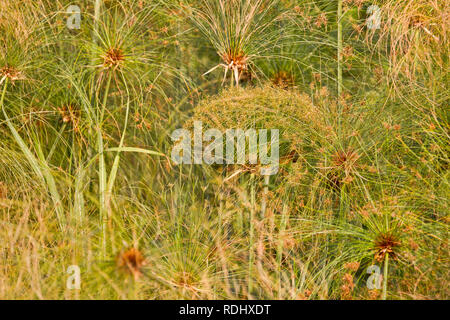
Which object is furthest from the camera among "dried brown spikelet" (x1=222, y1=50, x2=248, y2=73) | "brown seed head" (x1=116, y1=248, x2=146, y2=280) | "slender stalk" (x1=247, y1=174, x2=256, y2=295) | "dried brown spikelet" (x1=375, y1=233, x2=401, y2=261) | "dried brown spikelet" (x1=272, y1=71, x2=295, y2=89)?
"dried brown spikelet" (x1=272, y1=71, x2=295, y2=89)

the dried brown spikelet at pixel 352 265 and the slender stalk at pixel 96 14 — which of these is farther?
the slender stalk at pixel 96 14

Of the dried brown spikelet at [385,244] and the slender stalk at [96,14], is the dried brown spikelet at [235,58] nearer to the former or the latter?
the slender stalk at [96,14]

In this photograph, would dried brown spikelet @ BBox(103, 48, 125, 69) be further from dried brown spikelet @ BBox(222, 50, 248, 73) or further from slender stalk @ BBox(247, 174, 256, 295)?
slender stalk @ BBox(247, 174, 256, 295)

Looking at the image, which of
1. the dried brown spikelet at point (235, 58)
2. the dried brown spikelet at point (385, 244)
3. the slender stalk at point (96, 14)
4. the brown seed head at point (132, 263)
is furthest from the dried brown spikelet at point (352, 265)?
the slender stalk at point (96, 14)

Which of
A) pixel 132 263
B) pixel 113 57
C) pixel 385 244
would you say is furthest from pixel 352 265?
pixel 113 57

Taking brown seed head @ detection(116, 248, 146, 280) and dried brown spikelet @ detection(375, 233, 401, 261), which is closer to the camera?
brown seed head @ detection(116, 248, 146, 280)

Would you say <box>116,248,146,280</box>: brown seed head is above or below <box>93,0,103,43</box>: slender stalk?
below

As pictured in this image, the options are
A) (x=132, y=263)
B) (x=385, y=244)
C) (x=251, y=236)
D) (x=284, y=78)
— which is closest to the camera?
(x=132, y=263)

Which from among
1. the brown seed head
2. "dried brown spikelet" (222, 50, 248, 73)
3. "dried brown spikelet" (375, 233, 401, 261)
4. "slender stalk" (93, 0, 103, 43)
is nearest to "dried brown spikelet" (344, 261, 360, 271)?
"dried brown spikelet" (375, 233, 401, 261)

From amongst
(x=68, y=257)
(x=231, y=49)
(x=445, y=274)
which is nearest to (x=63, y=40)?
(x=231, y=49)

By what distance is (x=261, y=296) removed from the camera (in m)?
1.69

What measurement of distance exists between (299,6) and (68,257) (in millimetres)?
1225

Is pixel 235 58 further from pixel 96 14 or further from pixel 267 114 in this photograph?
pixel 96 14

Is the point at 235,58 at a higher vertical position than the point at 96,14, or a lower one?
lower
